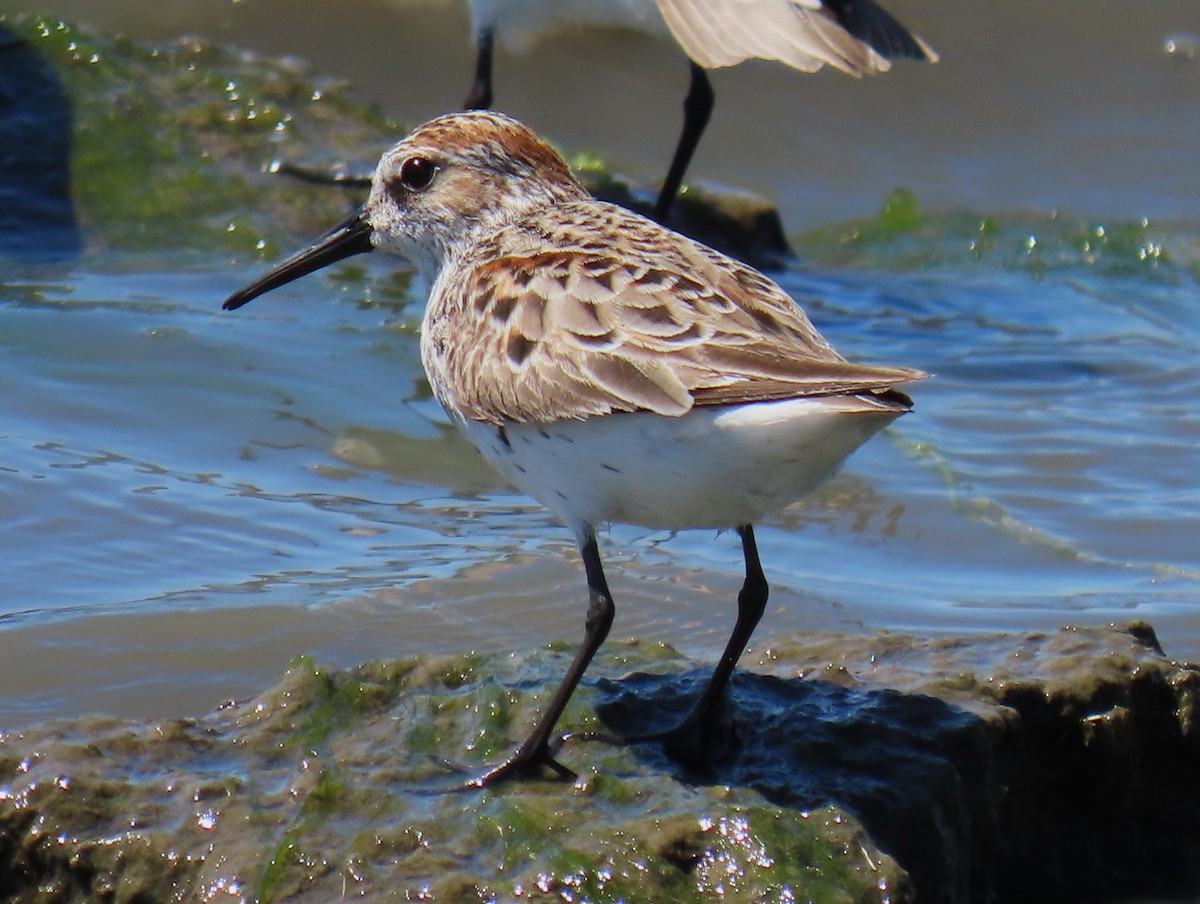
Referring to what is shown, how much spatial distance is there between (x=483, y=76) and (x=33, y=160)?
2673mm

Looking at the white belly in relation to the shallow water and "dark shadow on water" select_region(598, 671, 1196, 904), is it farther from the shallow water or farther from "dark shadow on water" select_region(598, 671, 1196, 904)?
the shallow water

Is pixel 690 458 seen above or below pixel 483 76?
above

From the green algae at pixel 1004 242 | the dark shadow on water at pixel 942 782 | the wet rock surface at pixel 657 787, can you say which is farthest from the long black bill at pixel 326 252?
the green algae at pixel 1004 242

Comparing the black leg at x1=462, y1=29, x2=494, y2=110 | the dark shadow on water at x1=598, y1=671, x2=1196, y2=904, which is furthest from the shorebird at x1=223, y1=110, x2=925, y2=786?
the black leg at x1=462, y1=29, x2=494, y2=110

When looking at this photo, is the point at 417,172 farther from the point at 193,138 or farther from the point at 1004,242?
the point at 1004,242

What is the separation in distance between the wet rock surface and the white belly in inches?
22.3

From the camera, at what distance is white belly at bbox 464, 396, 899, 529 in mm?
3604

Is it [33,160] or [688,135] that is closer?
[33,160]

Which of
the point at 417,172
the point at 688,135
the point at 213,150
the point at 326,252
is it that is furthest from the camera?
the point at 688,135

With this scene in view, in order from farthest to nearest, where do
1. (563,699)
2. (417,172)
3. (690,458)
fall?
(417,172)
(563,699)
(690,458)

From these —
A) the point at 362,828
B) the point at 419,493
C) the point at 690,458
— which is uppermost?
the point at 690,458

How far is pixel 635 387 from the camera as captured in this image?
3846mm

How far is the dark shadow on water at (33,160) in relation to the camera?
8.96m

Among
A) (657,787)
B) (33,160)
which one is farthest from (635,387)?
(33,160)
